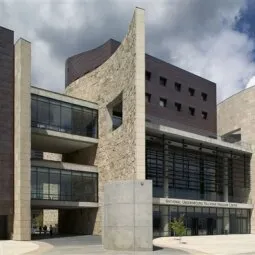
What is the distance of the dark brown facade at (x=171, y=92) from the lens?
56.1m

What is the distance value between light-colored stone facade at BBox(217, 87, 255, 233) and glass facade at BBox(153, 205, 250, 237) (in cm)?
221

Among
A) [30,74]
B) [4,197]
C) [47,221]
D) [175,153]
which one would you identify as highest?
[30,74]

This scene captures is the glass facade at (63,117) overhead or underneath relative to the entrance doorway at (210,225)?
overhead

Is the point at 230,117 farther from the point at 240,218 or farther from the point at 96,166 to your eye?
the point at 96,166

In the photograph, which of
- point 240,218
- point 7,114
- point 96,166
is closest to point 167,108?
point 96,166

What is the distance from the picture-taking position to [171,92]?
59.3m

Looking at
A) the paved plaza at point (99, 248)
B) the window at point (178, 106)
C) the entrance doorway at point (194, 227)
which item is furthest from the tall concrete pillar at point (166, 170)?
the paved plaza at point (99, 248)

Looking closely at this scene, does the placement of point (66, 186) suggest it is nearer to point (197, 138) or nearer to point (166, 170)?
point (166, 170)

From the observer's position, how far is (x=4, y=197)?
41156 mm

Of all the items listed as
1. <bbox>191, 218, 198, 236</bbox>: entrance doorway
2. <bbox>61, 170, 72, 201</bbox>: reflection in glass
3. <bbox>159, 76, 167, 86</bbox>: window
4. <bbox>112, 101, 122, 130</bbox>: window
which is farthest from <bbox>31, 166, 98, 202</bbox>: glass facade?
<bbox>159, 76, 167, 86</bbox>: window

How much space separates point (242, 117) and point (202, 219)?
18037mm

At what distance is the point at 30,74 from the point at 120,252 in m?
21.6

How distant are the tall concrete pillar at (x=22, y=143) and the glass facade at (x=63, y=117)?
4236 millimetres

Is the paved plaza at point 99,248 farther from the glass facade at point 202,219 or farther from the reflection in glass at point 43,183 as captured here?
the glass facade at point 202,219
